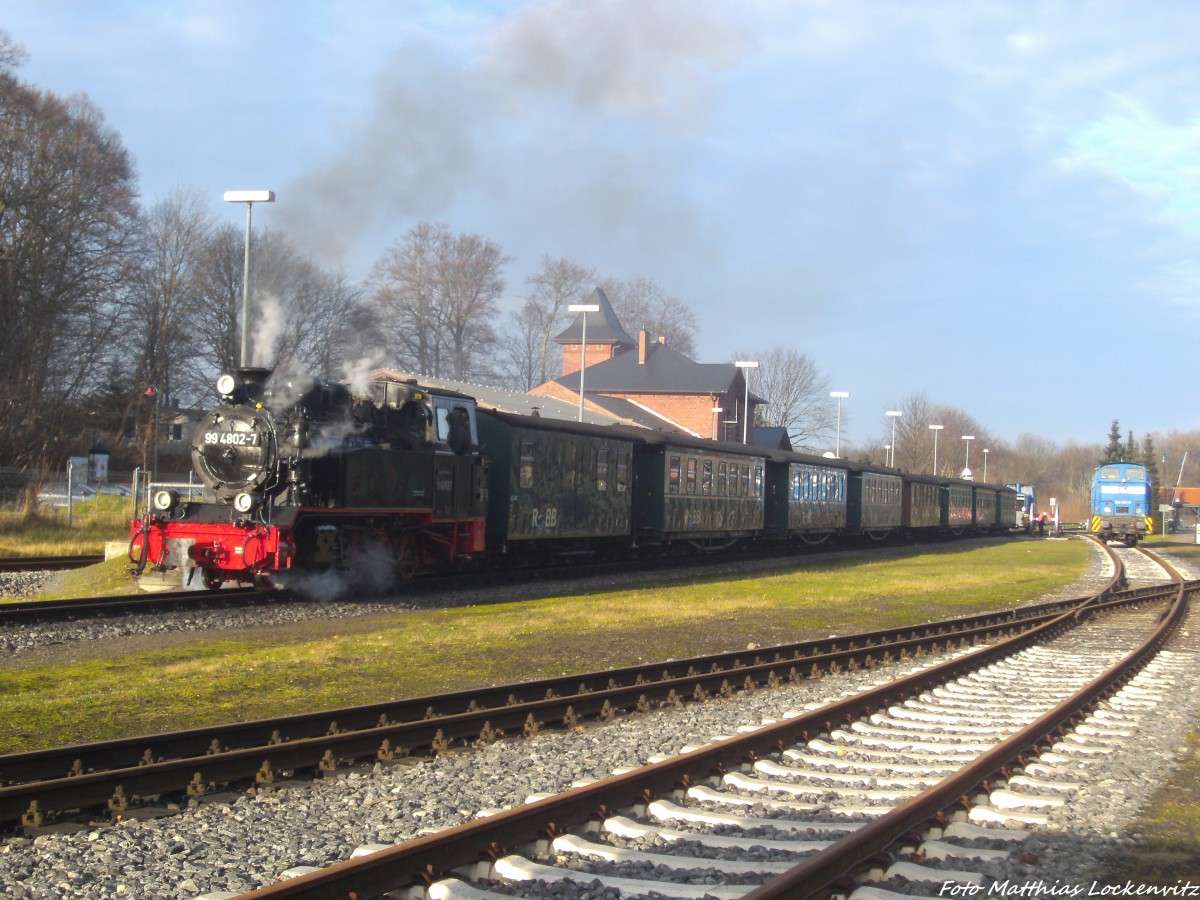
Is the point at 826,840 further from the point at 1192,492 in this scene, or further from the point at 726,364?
the point at 1192,492

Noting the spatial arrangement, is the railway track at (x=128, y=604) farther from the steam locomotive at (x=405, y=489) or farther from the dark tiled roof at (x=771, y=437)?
the dark tiled roof at (x=771, y=437)

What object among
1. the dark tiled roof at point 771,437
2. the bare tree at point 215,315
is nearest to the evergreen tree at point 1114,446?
the dark tiled roof at point 771,437

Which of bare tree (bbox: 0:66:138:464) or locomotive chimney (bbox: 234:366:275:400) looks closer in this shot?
locomotive chimney (bbox: 234:366:275:400)

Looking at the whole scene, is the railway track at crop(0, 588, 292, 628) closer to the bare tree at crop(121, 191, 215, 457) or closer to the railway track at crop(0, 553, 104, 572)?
the railway track at crop(0, 553, 104, 572)

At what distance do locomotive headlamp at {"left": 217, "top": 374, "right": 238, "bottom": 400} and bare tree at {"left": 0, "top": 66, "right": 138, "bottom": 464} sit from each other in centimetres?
2324

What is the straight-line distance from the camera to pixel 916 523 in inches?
1779

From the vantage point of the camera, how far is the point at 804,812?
20.2 ft

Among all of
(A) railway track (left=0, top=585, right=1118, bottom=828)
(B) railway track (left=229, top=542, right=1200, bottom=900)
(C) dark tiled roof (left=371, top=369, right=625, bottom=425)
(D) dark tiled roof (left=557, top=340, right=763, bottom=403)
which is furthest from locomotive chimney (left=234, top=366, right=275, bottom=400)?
(D) dark tiled roof (left=557, top=340, right=763, bottom=403)

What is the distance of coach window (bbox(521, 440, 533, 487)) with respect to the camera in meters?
20.5

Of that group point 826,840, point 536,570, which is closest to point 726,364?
point 536,570

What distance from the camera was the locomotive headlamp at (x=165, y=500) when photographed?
50.6 ft

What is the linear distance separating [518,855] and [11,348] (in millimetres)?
36191

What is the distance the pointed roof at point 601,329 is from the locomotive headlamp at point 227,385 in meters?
66.5

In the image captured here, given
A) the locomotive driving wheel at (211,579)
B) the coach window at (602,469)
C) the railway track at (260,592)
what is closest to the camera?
the railway track at (260,592)
